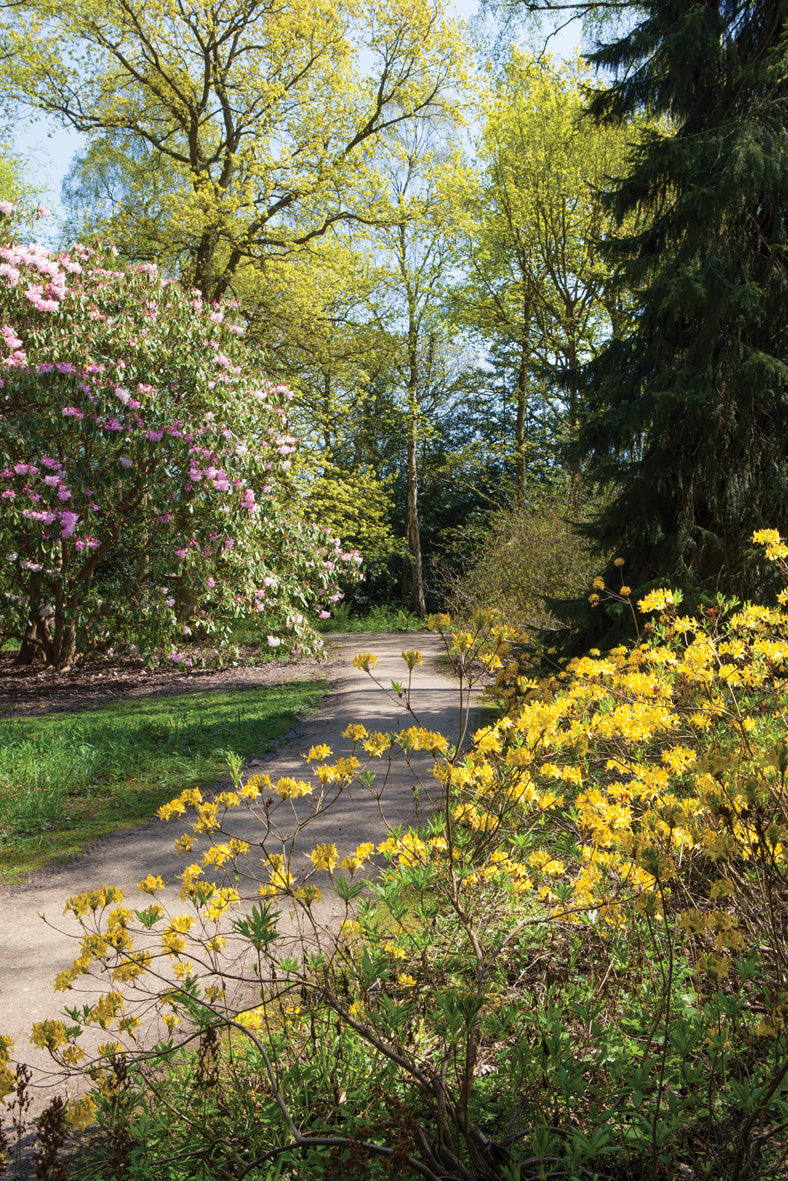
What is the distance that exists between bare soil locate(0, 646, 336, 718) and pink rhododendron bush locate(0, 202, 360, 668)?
15.4 inches

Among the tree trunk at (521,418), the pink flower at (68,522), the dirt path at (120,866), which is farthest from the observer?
the tree trunk at (521,418)

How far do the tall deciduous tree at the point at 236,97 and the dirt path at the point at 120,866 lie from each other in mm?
9126

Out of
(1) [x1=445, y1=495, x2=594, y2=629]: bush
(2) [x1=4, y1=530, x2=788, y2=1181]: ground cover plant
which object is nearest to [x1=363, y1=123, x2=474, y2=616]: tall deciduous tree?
(1) [x1=445, y1=495, x2=594, y2=629]: bush

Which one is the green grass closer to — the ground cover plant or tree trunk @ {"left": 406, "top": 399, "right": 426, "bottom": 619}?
the ground cover plant

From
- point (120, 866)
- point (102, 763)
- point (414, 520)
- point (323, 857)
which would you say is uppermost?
point (414, 520)

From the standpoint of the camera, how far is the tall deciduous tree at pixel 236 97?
1228 cm

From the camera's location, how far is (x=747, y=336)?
5762 mm

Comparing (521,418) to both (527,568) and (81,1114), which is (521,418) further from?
(81,1114)

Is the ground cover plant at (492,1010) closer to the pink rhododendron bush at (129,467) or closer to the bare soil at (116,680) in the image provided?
the bare soil at (116,680)

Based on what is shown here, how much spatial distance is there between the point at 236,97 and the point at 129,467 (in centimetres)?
860

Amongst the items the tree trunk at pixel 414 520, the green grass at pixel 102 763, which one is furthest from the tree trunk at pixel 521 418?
the green grass at pixel 102 763

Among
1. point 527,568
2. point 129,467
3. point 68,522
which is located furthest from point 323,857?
point 527,568

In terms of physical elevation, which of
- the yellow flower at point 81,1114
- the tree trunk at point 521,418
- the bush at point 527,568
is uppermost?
the tree trunk at point 521,418

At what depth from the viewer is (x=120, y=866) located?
11.9 feet
